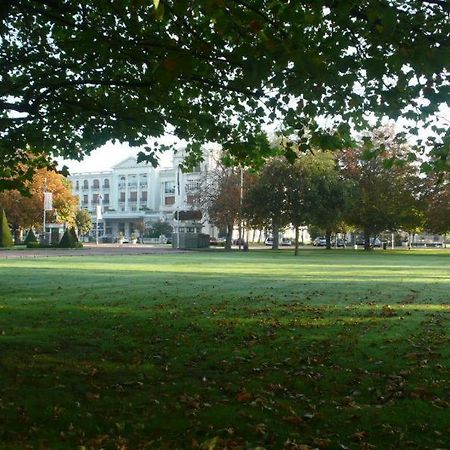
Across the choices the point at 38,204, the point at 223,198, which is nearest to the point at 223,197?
the point at 223,198

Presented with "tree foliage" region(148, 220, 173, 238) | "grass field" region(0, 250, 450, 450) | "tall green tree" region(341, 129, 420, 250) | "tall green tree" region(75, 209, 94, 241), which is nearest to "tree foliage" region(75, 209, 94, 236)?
"tall green tree" region(75, 209, 94, 241)

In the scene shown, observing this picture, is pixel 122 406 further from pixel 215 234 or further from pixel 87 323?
pixel 215 234

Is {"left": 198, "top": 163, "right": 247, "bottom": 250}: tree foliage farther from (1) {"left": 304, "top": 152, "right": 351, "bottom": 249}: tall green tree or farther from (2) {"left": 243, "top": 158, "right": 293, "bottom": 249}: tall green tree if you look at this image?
(1) {"left": 304, "top": 152, "right": 351, "bottom": 249}: tall green tree

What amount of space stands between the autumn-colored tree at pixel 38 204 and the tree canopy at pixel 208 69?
181 feet

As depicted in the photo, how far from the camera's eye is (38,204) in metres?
66.6

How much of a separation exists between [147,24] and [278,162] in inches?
1625

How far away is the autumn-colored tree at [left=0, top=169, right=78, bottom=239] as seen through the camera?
6575 cm

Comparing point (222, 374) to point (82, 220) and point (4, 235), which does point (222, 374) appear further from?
point (82, 220)

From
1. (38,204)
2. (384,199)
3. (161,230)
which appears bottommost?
(161,230)

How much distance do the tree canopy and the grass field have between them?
2.95 meters

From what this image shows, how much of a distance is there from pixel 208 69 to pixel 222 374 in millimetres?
4460

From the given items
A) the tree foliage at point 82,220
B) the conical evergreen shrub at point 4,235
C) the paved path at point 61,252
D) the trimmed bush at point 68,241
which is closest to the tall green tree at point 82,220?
the tree foliage at point 82,220

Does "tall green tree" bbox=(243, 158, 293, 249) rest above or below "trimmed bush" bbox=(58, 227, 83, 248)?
above

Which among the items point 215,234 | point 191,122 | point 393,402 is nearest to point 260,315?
point 191,122
